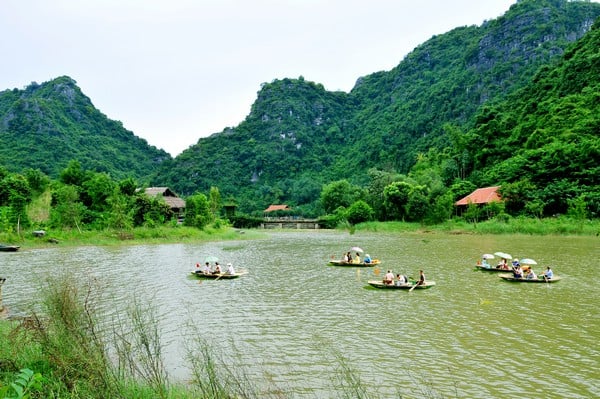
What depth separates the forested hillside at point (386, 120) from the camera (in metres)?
93.7

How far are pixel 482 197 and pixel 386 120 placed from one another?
74.4 metres

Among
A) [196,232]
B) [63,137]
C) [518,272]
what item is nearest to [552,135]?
[518,272]

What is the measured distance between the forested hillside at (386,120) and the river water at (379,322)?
43137 mm

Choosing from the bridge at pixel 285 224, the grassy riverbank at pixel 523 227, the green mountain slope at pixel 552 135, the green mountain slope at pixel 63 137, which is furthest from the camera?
the green mountain slope at pixel 63 137

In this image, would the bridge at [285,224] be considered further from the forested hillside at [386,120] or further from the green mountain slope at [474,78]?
the green mountain slope at [474,78]

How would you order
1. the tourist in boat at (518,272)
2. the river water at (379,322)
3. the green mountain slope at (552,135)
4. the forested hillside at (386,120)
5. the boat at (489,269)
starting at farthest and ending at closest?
1. the forested hillside at (386,120)
2. the green mountain slope at (552,135)
3. the boat at (489,269)
4. the tourist in boat at (518,272)
5. the river water at (379,322)

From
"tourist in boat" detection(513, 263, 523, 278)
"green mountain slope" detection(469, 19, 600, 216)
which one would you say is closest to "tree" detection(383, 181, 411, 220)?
"green mountain slope" detection(469, 19, 600, 216)

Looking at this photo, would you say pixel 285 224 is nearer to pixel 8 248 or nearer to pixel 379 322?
pixel 8 248

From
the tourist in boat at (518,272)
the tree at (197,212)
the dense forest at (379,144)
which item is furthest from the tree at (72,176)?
the tourist in boat at (518,272)

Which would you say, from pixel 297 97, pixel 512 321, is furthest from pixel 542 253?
pixel 297 97

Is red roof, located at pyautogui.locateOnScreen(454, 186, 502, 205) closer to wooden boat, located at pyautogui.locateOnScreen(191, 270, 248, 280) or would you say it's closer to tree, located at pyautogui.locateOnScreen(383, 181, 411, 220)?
tree, located at pyautogui.locateOnScreen(383, 181, 411, 220)

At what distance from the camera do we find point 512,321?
12961mm

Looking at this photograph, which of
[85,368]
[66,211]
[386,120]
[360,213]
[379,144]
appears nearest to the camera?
[85,368]

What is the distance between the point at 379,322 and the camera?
13031mm
